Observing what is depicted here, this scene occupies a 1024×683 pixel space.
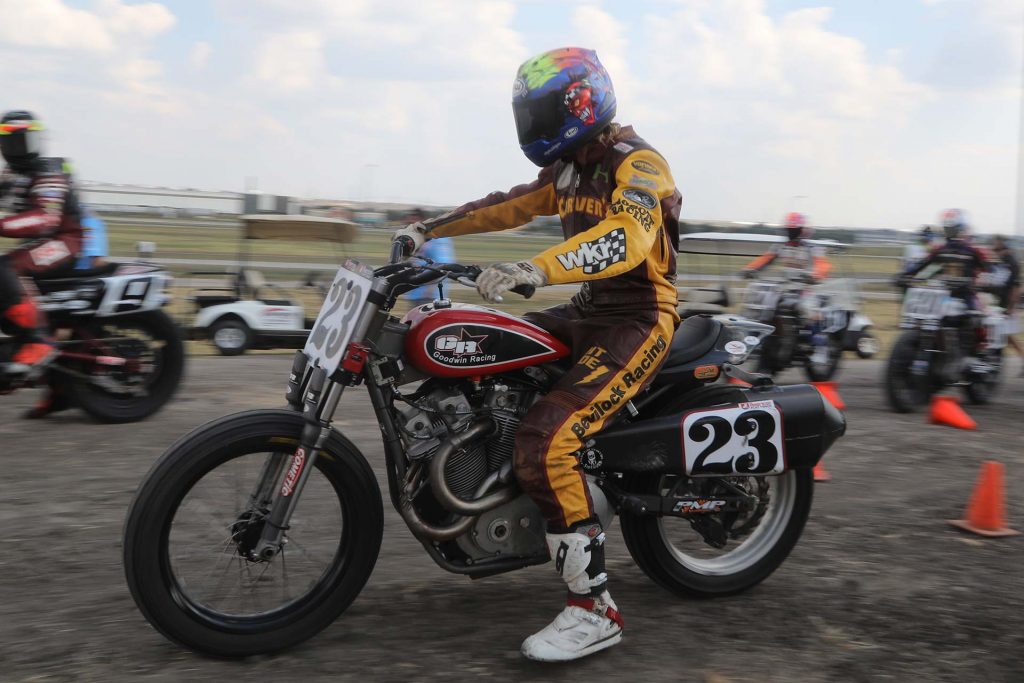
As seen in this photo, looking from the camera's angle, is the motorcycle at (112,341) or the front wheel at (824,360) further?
the front wheel at (824,360)

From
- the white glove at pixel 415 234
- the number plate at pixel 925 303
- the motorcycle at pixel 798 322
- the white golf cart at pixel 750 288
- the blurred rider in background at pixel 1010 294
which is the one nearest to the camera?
the white glove at pixel 415 234

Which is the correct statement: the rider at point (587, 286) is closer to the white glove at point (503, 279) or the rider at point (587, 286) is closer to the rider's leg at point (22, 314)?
the white glove at point (503, 279)

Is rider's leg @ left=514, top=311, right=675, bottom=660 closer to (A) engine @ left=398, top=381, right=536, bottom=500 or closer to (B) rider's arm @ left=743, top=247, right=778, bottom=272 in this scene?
(A) engine @ left=398, top=381, right=536, bottom=500

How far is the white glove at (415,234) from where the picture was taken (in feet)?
13.1

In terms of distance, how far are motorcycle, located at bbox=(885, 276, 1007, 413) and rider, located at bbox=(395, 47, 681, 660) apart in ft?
20.9

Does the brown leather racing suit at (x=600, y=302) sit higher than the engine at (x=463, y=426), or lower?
higher

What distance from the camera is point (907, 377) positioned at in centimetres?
948

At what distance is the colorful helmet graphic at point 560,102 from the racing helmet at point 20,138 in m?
4.63

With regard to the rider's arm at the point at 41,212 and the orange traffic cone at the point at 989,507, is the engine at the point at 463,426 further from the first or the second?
the rider's arm at the point at 41,212

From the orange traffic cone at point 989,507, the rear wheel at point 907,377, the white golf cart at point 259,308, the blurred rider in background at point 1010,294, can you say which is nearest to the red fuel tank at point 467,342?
the orange traffic cone at point 989,507

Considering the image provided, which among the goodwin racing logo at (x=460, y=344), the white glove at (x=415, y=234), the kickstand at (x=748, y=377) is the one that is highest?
the white glove at (x=415, y=234)

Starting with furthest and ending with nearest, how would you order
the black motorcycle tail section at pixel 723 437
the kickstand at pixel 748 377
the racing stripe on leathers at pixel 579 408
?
the kickstand at pixel 748 377, the black motorcycle tail section at pixel 723 437, the racing stripe on leathers at pixel 579 408

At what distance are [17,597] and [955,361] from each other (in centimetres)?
880

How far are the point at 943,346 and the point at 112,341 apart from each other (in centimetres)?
769
